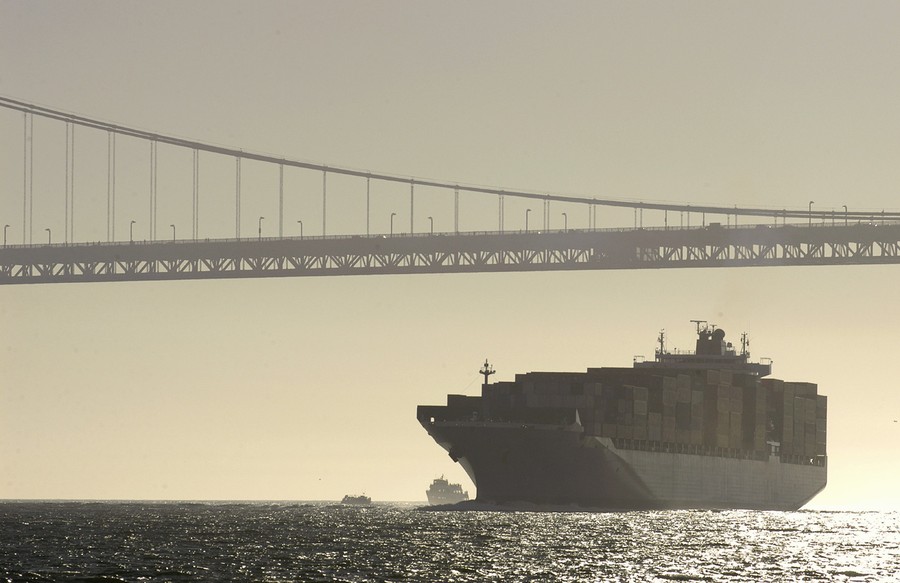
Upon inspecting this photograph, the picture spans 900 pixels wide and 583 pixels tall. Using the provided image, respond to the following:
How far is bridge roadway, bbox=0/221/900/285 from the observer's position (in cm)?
9769

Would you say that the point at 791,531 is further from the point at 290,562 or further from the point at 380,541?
the point at 290,562

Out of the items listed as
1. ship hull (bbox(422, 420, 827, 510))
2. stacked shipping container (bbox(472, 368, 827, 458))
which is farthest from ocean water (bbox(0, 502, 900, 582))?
stacked shipping container (bbox(472, 368, 827, 458))

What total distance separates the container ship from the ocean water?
22.5ft

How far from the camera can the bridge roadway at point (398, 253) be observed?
3846 inches

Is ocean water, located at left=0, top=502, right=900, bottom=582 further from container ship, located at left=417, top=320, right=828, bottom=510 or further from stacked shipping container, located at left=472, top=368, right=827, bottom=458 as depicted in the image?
stacked shipping container, located at left=472, top=368, right=827, bottom=458

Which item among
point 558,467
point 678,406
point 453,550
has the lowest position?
point 453,550

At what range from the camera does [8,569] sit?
173ft

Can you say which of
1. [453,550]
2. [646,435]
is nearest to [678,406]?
[646,435]

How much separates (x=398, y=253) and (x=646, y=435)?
17140 mm

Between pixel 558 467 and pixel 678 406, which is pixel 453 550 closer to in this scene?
pixel 558 467

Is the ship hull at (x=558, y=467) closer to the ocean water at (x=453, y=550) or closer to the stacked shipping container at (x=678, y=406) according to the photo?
the stacked shipping container at (x=678, y=406)

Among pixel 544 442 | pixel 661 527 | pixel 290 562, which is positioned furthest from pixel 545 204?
pixel 290 562

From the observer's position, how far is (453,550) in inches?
2490

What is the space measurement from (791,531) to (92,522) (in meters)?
31.7
